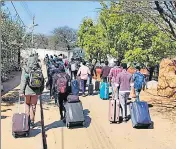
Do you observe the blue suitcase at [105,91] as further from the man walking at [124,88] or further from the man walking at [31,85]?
the man walking at [31,85]

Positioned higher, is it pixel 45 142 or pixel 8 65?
pixel 8 65

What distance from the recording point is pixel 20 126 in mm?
8445

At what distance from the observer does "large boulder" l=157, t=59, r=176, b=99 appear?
15898 mm

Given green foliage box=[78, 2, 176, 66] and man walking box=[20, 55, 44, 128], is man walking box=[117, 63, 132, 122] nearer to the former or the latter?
man walking box=[20, 55, 44, 128]

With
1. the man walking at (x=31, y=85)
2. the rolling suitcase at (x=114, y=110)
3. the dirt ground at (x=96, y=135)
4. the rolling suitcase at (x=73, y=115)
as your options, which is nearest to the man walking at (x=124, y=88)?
the rolling suitcase at (x=114, y=110)

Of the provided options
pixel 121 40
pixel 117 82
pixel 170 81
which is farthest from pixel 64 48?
pixel 117 82

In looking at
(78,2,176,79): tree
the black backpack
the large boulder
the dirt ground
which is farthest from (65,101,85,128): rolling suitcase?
(78,2,176,79): tree

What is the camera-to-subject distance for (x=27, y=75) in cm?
883

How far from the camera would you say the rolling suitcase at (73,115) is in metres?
9.47

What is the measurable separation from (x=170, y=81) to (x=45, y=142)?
904 centimetres

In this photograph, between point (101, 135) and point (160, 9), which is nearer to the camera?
point (101, 135)

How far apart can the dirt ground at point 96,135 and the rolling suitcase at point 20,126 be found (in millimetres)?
141

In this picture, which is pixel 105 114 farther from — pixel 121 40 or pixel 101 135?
pixel 121 40

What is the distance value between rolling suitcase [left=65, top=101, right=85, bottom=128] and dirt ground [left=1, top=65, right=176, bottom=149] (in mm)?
178
